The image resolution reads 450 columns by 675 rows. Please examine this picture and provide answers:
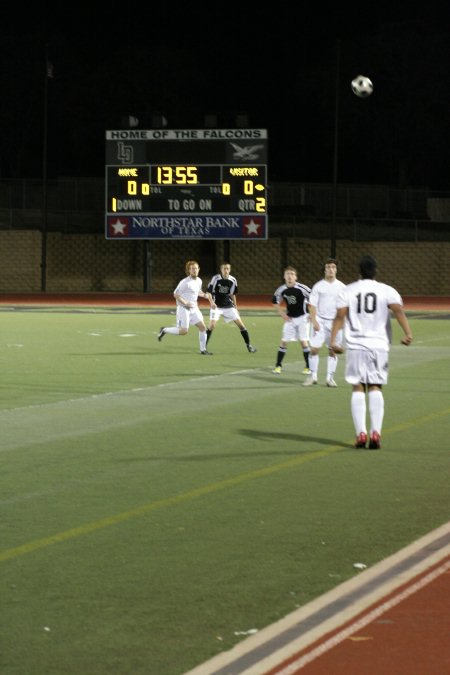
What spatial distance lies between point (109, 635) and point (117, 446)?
22.9ft

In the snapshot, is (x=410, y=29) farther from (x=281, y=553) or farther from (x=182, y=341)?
(x=281, y=553)

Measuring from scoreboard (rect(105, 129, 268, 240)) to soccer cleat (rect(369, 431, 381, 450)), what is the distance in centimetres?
3523

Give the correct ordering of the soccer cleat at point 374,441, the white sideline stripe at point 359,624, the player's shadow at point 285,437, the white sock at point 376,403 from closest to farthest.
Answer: the white sideline stripe at point 359,624 < the white sock at point 376,403 < the soccer cleat at point 374,441 < the player's shadow at point 285,437

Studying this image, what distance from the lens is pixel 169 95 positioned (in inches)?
→ 3211

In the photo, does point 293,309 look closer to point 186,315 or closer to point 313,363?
point 313,363

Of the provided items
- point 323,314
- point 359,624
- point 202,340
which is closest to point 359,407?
point 359,624

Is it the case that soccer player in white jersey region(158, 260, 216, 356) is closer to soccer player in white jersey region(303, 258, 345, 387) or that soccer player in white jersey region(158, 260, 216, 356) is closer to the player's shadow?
soccer player in white jersey region(303, 258, 345, 387)

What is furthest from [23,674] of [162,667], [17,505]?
[17,505]

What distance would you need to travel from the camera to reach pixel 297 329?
21.6 metres

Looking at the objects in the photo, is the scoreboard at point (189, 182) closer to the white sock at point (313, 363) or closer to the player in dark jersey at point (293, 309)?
the player in dark jersey at point (293, 309)

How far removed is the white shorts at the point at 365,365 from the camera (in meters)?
12.9

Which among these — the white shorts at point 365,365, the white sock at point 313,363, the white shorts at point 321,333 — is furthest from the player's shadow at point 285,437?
the white sock at point 313,363

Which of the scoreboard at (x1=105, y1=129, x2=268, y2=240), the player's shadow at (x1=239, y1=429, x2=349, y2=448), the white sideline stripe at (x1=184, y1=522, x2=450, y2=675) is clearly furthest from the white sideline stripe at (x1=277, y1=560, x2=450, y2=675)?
the scoreboard at (x1=105, y1=129, x2=268, y2=240)

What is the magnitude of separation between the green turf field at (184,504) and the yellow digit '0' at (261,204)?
88.4 ft
